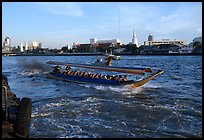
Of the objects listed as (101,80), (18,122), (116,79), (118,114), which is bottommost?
(118,114)

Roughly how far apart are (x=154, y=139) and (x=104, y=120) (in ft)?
12.6

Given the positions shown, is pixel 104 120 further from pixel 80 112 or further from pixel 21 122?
pixel 21 122

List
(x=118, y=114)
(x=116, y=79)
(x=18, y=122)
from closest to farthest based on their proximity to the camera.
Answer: (x=18, y=122) < (x=118, y=114) < (x=116, y=79)

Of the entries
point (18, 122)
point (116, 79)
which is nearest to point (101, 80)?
point (116, 79)

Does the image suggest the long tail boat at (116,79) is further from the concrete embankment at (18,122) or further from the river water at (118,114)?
the concrete embankment at (18,122)

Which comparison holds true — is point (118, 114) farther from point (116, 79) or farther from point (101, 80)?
point (101, 80)

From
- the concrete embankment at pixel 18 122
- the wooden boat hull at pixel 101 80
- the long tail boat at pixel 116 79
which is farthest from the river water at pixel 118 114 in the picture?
the concrete embankment at pixel 18 122

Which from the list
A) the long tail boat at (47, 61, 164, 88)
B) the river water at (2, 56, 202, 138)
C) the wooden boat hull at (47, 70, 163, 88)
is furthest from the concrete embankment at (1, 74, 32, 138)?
the wooden boat hull at (47, 70, 163, 88)

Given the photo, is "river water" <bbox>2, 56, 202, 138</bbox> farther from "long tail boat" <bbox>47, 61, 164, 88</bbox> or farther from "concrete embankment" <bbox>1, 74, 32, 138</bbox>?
"concrete embankment" <bbox>1, 74, 32, 138</bbox>

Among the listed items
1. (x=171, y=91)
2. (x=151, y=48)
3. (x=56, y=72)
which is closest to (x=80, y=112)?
(x=171, y=91)

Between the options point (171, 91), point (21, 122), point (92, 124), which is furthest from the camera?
point (171, 91)

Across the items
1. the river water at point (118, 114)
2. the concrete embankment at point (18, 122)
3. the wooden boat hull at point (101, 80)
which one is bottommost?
the river water at point (118, 114)

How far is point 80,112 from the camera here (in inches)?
655

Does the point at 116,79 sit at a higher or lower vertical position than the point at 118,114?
higher
